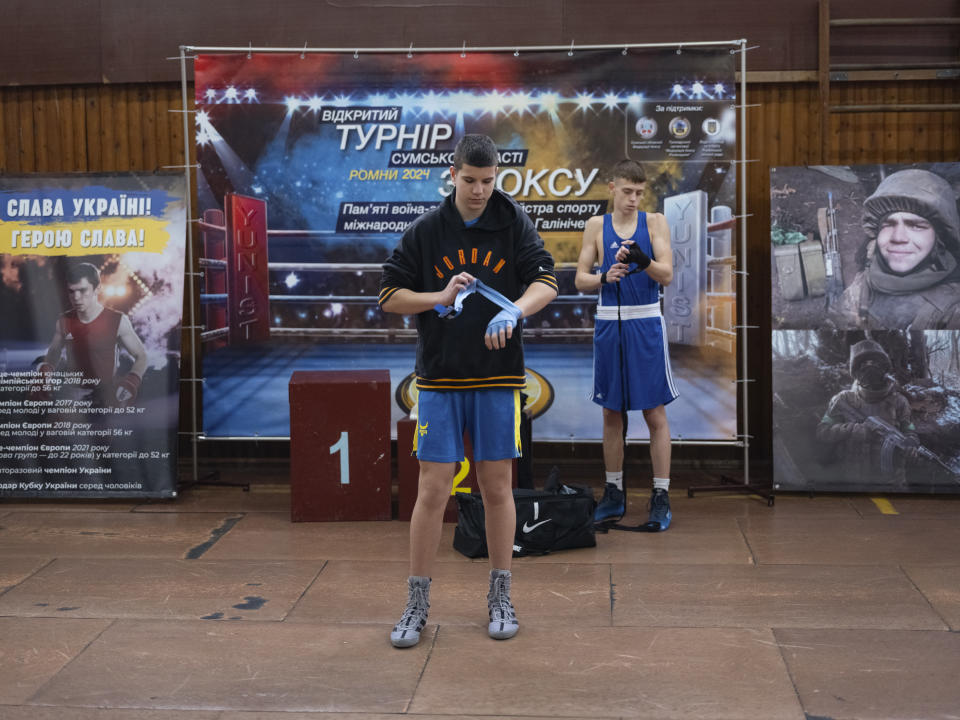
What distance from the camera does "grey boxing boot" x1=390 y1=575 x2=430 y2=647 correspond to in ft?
12.3

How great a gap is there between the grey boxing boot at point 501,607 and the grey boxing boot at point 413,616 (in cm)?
24

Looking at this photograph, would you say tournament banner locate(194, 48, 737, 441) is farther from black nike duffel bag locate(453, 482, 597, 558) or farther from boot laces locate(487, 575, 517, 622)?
boot laces locate(487, 575, 517, 622)

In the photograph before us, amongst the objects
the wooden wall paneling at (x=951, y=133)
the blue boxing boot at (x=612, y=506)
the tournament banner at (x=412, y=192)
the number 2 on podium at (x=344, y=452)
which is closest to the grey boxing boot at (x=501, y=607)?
the blue boxing boot at (x=612, y=506)

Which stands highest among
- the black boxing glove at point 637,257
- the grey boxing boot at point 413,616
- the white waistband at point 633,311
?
the black boxing glove at point 637,257

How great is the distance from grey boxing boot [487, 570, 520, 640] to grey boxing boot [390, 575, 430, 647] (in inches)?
9.5

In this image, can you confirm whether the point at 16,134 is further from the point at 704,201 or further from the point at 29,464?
the point at 704,201

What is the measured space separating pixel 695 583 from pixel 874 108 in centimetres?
357

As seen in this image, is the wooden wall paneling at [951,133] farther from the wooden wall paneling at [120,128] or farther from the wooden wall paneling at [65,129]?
the wooden wall paneling at [65,129]

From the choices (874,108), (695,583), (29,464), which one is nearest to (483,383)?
(695,583)

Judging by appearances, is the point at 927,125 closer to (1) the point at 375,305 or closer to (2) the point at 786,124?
(2) the point at 786,124

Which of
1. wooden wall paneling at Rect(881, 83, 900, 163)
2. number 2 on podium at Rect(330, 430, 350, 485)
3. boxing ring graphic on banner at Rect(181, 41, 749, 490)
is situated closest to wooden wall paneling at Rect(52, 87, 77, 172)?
boxing ring graphic on banner at Rect(181, 41, 749, 490)

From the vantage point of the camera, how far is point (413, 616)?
3.80 m

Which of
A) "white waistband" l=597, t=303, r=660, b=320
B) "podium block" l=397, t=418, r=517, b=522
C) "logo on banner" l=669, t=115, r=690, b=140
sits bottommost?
"podium block" l=397, t=418, r=517, b=522

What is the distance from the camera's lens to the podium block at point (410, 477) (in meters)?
5.51
